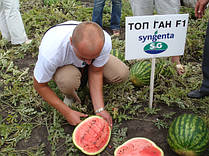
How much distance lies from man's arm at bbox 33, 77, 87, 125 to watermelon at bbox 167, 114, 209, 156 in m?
1.04

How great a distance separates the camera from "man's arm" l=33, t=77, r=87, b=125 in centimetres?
256

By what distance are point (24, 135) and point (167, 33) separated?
1977mm

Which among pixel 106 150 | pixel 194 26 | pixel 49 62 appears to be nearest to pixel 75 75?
pixel 49 62

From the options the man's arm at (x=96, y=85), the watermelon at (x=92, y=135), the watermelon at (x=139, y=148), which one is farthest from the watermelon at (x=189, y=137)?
the man's arm at (x=96, y=85)

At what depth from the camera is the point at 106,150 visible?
2.56 meters

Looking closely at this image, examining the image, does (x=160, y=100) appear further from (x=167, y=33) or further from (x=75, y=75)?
(x=75, y=75)

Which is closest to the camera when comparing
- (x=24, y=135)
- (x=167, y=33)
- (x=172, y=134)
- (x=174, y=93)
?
(x=172, y=134)

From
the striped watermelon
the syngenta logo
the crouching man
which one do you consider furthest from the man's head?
the striped watermelon

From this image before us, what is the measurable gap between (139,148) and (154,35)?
1.19m

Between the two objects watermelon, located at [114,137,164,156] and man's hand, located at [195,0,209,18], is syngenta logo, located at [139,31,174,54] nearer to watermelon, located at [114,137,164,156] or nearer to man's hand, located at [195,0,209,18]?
man's hand, located at [195,0,209,18]

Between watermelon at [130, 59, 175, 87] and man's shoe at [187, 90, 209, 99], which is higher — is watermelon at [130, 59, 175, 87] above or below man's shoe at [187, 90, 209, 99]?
above

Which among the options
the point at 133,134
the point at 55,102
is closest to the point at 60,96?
the point at 55,102

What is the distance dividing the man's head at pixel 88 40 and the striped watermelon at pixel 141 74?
4.06 feet

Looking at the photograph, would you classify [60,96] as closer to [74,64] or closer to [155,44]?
[74,64]
